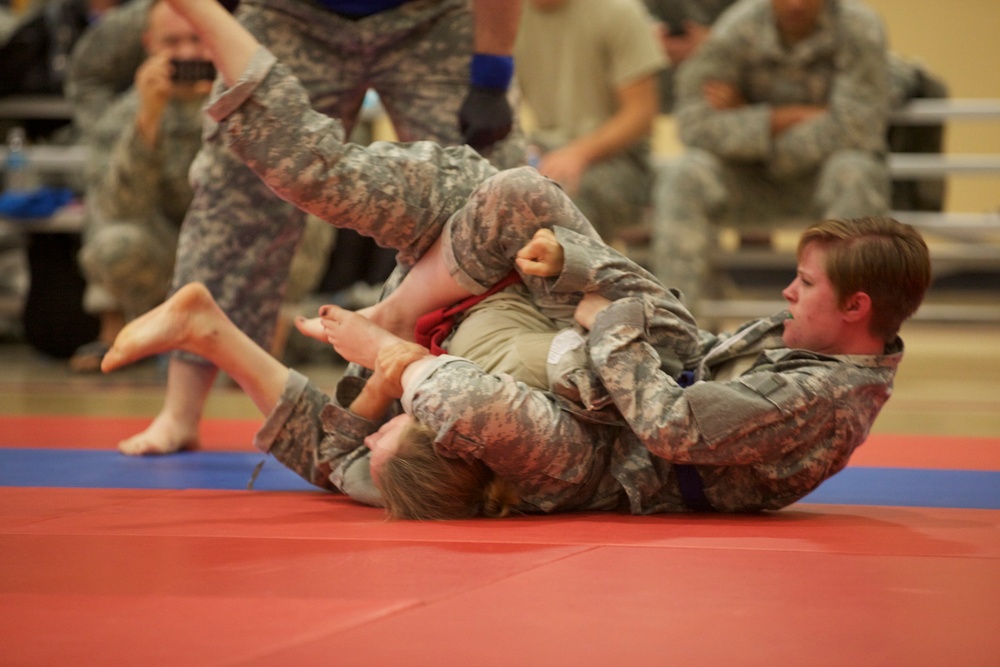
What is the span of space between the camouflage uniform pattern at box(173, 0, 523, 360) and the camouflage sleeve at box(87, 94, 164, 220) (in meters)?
2.01

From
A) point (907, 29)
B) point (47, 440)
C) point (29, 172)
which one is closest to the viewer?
point (47, 440)

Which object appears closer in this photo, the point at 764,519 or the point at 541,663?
the point at 541,663

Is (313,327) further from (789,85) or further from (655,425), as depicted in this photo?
(789,85)

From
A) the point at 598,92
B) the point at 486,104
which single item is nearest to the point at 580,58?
the point at 598,92

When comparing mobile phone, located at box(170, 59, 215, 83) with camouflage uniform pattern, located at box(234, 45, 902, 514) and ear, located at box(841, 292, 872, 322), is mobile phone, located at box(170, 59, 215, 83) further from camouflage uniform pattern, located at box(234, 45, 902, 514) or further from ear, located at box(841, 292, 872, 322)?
ear, located at box(841, 292, 872, 322)

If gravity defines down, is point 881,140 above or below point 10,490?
above

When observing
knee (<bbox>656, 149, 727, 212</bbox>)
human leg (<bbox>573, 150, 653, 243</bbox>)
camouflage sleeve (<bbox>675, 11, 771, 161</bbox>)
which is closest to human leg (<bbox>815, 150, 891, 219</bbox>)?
camouflage sleeve (<bbox>675, 11, 771, 161</bbox>)

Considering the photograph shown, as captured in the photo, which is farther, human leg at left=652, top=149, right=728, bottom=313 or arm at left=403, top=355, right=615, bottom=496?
human leg at left=652, top=149, right=728, bottom=313

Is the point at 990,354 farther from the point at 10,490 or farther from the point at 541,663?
the point at 541,663

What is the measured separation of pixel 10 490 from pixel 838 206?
131 inches

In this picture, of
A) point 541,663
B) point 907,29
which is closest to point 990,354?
point 907,29

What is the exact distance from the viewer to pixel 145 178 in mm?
4832

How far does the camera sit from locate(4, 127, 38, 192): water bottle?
5547mm

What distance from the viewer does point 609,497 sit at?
7.43 ft
